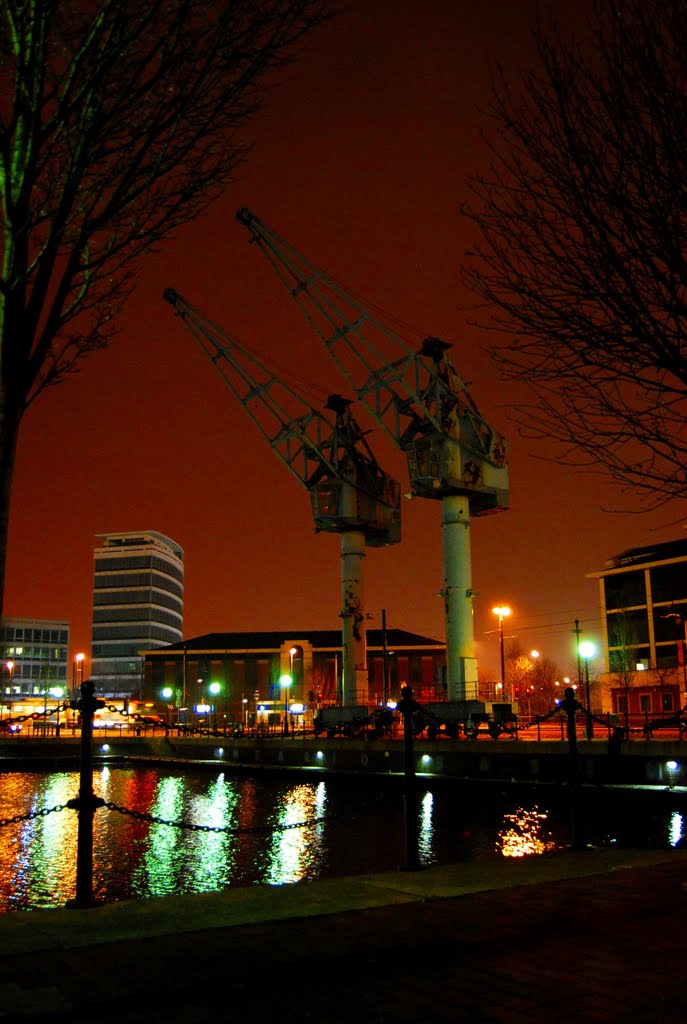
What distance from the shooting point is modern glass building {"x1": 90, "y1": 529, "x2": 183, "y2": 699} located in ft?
524

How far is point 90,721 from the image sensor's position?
769cm

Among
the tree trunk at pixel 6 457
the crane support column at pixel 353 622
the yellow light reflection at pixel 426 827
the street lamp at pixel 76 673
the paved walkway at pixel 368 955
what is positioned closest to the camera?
the paved walkway at pixel 368 955

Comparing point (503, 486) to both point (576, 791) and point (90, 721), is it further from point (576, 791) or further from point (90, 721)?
point (90, 721)

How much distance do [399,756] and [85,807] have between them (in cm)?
2973

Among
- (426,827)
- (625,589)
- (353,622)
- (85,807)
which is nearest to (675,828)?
(426,827)

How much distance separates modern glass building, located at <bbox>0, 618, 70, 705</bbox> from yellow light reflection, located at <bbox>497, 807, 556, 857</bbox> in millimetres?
148013

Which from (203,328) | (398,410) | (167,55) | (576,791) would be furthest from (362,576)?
(167,55)

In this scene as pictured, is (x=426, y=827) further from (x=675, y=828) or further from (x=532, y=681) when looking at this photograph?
(x=532, y=681)

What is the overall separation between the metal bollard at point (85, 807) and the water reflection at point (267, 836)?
1.54m

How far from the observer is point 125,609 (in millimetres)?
161250

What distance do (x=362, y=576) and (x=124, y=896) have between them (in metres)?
36.3

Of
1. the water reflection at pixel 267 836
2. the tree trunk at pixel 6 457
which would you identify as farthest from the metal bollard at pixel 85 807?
the water reflection at pixel 267 836

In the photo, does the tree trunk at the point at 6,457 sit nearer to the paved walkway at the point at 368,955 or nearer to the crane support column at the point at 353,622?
the paved walkway at the point at 368,955

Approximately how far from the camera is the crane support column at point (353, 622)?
4953 cm
